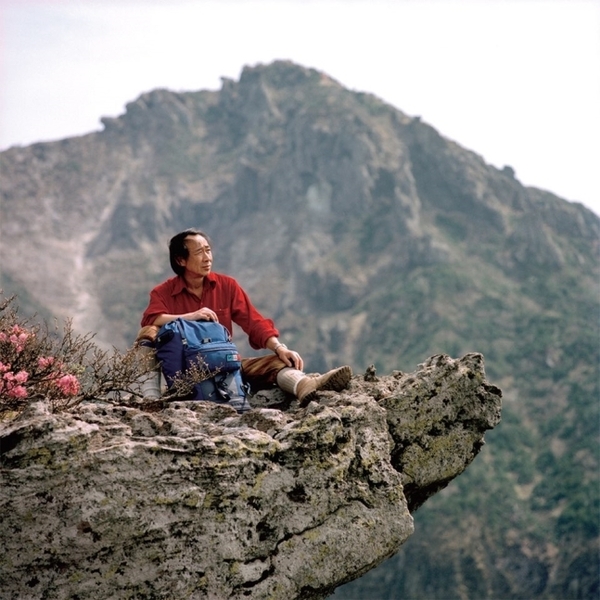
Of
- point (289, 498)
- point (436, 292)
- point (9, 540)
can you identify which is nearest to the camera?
point (9, 540)

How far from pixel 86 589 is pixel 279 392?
2.79m

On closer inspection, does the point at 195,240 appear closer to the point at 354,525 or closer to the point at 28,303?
the point at 354,525

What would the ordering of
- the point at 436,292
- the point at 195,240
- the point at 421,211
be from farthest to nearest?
the point at 421,211, the point at 436,292, the point at 195,240

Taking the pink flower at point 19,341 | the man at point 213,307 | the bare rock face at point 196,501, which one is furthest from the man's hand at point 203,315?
the pink flower at point 19,341

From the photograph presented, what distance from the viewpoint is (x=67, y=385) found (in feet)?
21.2

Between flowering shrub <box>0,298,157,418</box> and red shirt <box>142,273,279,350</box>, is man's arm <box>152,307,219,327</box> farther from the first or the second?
flowering shrub <box>0,298,157,418</box>

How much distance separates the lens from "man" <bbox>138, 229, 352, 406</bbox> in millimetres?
7551

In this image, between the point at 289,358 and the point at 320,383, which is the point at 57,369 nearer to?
the point at 289,358

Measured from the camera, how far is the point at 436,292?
156 metres

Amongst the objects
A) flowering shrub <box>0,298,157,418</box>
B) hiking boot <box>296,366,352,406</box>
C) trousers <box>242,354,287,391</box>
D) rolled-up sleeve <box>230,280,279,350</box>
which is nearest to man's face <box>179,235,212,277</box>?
rolled-up sleeve <box>230,280,279,350</box>

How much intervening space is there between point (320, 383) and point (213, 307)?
131cm

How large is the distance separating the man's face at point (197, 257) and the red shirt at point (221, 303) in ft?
0.55

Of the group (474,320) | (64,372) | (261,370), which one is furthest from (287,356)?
(474,320)

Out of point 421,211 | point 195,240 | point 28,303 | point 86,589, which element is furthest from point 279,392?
point 421,211
